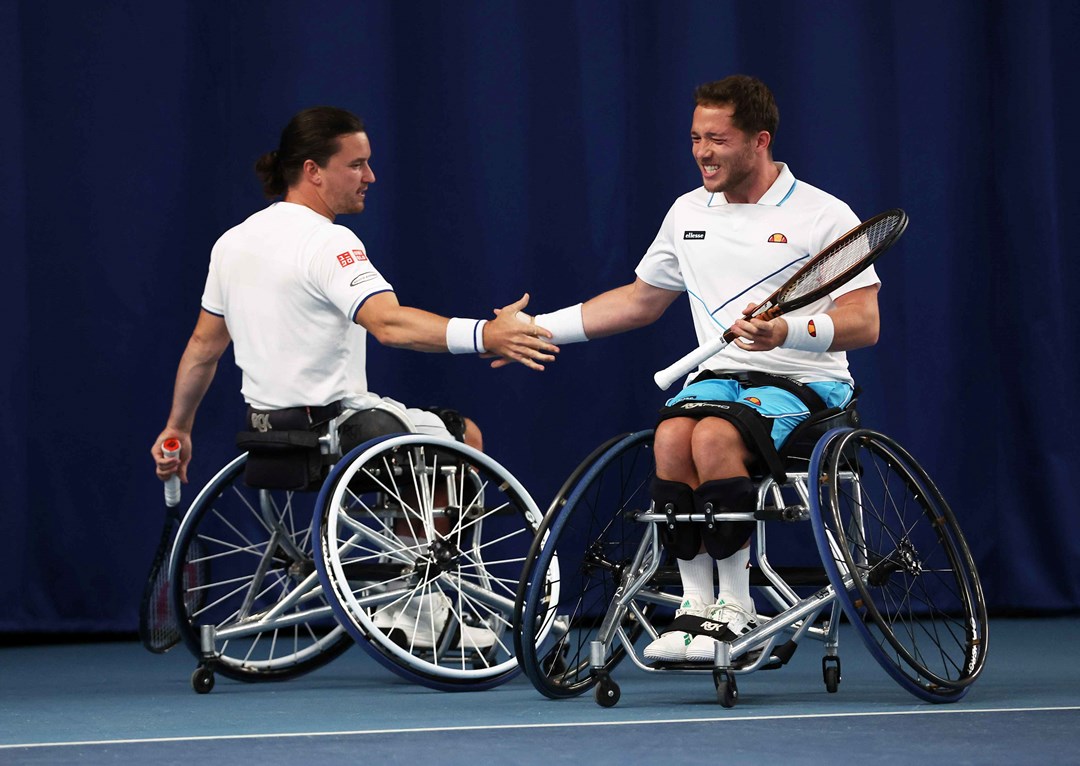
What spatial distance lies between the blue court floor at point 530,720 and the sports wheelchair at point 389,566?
0.08 metres

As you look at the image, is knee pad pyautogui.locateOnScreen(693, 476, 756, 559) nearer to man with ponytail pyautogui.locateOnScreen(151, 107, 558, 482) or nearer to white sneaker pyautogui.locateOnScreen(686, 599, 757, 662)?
white sneaker pyautogui.locateOnScreen(686, 599, 757, 662)

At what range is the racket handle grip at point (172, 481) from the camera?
386cm

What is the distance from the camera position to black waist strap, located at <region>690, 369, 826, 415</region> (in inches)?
135

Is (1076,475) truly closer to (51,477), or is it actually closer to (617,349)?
(617,349)

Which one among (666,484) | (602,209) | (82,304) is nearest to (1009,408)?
(602,209)

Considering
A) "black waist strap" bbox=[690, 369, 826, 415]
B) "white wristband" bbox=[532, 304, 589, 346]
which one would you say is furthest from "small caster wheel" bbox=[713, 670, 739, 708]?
"white wristband" bbox=[532, 304, 589, 346]

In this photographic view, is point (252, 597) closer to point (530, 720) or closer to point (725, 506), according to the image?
point (530, 720)

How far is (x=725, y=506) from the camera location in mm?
3201

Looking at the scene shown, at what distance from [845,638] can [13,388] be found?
237 centimetres

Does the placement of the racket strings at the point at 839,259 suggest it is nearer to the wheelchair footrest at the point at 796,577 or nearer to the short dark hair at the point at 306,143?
the wheelchair footrest at the point at 796,577

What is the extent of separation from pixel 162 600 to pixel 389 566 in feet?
1.99

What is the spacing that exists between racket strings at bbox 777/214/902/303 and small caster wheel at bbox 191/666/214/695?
146 cm

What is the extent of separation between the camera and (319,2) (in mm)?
4863

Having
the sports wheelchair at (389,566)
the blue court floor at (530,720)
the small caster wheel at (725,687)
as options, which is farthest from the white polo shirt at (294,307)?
the small caster wheel at (725,687)
